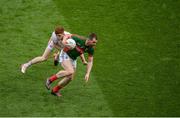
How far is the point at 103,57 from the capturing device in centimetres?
1557

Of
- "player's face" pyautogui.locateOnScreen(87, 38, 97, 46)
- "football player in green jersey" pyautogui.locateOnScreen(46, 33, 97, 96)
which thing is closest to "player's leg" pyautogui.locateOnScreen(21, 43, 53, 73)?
"football player in green jersey" pyautogui.locateOnScreen(46, 33, 97, 96)

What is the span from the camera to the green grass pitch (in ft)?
44.7

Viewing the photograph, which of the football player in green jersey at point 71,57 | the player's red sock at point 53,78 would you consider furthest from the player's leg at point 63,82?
the player's red sock at point 53,78

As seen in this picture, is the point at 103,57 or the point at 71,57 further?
the point at 103,57

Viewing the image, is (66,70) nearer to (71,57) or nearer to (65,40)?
(71,57)

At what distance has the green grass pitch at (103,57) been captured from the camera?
13.6 meters

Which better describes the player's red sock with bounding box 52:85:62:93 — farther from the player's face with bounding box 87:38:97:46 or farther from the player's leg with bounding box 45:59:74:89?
the player's face with bounding box 87:38:97:46

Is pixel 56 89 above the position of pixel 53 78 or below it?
below

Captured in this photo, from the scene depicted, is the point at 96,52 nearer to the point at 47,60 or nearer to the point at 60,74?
the point at 47,60

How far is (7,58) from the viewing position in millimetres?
15266

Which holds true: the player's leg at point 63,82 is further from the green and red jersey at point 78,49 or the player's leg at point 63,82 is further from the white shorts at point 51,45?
the white shorts at point 51,45

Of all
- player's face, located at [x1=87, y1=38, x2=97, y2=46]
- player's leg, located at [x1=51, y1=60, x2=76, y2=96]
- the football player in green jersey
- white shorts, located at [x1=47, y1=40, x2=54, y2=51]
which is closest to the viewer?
player's face, located at [x1=87, y1=38, x2=97, y2=46]

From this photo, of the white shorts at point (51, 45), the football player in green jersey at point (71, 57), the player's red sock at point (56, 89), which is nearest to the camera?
the football player in green jersey at point (71, 57)

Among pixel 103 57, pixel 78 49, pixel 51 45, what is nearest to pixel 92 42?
pixel 78 49
